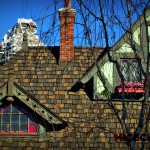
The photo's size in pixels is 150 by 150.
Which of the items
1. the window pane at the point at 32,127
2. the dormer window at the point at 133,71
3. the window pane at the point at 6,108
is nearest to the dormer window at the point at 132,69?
the dormer window at the point at 133,71

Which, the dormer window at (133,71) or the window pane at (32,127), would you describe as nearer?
the dormer window at (133,71)

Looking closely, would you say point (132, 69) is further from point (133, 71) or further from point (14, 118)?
point (14, 118)

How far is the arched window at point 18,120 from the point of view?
9.47 metres

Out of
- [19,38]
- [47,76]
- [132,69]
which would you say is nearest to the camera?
[132,69]

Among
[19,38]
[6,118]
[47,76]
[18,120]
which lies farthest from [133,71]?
[19,38]

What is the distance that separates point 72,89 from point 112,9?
5911 mm

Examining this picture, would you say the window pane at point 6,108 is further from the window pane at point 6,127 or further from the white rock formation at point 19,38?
the white rock formation at point 19,38

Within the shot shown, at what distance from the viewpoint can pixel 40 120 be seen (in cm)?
951

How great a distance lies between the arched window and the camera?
31.1 ft

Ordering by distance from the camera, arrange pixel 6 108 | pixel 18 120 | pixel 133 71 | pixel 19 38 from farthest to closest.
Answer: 1. pixel 19 38
2. pixel 6 108
3. pixel 18 120
4. pixel 133 71

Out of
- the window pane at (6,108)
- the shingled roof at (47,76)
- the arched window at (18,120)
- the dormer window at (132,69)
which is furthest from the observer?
the shingled roof at (47,76)

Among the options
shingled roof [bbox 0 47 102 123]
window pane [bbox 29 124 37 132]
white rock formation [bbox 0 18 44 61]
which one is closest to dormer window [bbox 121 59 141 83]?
white rock formation [bbox 0 18 44 61]

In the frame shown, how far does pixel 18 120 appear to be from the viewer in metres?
9.48

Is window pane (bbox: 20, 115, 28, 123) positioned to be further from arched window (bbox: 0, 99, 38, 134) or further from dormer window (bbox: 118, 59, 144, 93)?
dormer window (bbox: 118, 59, 144, 93)
